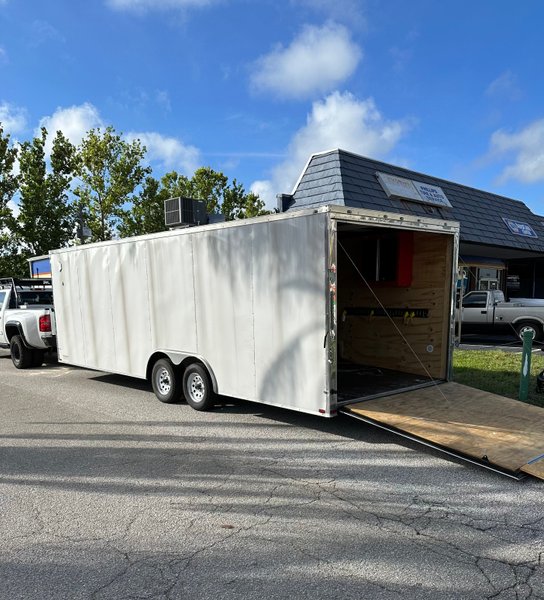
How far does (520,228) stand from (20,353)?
19916 mm

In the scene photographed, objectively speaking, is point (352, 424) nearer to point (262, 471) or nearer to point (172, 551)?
point (262, 471)

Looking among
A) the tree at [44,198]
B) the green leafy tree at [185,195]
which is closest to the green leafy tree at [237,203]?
the green leafy tree at [185,195]

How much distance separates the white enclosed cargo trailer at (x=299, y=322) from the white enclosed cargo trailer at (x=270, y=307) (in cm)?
2

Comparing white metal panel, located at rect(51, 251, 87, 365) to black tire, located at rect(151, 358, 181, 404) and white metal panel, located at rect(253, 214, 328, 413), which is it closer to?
black tire, located at rect(151, 358, 181, 404)

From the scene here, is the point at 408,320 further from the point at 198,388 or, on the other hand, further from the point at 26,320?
the point at 26,320

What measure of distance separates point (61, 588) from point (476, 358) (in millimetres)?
10076

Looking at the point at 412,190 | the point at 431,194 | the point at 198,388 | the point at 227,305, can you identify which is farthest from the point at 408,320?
the point at 431,194

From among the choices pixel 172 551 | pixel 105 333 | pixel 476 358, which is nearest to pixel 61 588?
pixel 172 551

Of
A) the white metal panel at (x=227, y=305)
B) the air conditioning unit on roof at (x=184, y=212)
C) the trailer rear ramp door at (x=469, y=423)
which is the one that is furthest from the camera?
the air conditioning unit on roof at (x=184, y=212)

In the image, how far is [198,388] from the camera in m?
7.00

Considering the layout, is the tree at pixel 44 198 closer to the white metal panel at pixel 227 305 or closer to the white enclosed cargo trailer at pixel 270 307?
the white enclosed cargo trailer at pixel 270 307

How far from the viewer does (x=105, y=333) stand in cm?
840

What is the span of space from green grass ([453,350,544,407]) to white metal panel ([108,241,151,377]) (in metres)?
5.52

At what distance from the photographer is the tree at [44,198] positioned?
66.3ft
